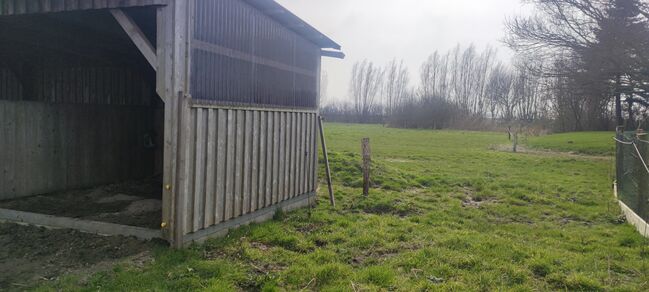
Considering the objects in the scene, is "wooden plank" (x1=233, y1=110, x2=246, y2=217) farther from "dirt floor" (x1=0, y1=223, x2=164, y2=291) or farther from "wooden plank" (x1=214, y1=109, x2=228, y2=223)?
"dirt floor" (x1=0, y1=223, x2=164, y2=291)

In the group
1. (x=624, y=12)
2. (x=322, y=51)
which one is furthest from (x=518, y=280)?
(x=624, y=12)

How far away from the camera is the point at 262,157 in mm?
7168

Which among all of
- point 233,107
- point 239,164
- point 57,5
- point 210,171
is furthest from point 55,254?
point 57,5

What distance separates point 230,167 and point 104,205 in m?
2.91

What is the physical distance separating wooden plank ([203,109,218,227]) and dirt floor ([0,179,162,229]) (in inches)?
39.2

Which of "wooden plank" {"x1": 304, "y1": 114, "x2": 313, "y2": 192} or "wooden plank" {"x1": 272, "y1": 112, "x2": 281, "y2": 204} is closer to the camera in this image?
"wooden plank" {"x1": 272, "y1": 112, "x2": 281, "y2": 204}

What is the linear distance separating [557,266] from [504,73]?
62.5m

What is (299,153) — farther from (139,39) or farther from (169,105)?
(139,39)

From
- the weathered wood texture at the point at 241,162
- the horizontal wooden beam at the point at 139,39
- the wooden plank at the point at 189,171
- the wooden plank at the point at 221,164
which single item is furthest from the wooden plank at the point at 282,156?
the horizontal wooden beam at the point at 139,39

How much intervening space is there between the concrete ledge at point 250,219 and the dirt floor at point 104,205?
94 centimetres

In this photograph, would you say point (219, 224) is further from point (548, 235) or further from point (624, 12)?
point (624, 12)

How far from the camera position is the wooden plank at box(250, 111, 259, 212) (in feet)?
22.6

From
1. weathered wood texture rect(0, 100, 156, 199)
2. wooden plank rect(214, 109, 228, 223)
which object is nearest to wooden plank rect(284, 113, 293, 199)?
wooden plank rect(214, 109, 228, 223)

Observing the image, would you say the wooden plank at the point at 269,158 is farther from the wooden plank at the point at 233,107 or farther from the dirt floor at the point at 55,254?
the dirt floor at the point at 55,254
